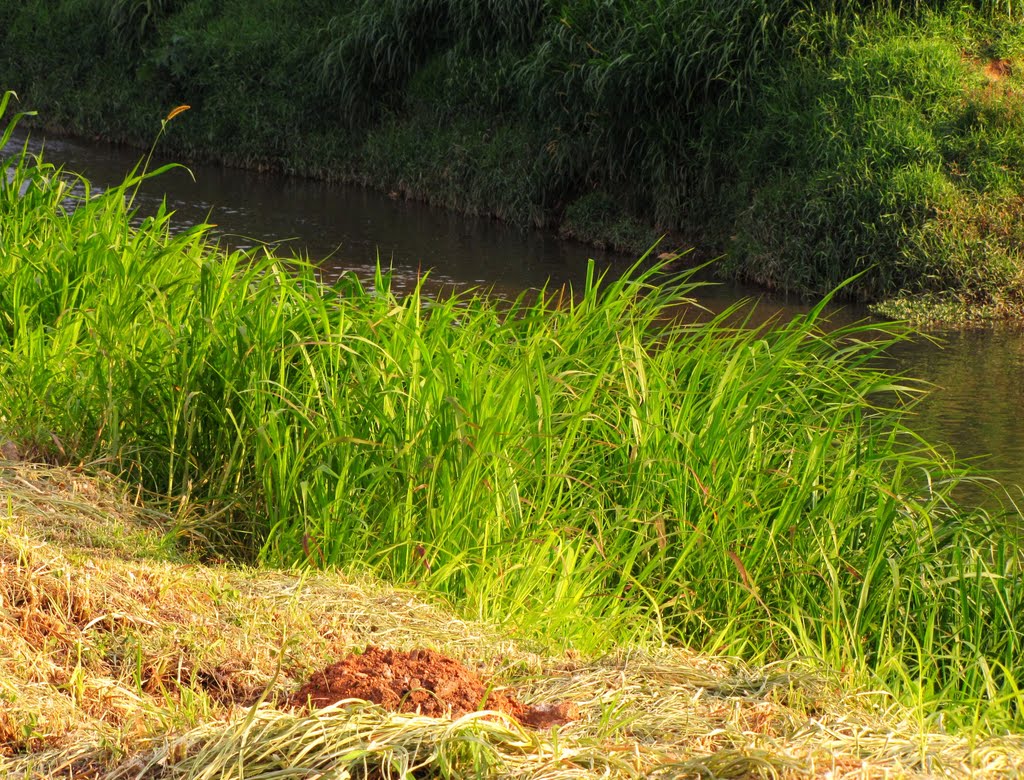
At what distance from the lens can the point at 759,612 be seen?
3.00m

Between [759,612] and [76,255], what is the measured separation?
2502 millimetres

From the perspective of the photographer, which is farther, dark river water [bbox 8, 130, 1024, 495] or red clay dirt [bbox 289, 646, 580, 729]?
dark river water [bbox 8, 130, 1024, 495]

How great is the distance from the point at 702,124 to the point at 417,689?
26.7 ft

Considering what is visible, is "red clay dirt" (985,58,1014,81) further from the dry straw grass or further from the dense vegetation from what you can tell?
the dry straw grass

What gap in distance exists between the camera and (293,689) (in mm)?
2027

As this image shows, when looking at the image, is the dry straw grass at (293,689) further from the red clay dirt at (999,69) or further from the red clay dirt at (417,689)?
the red clay dirt at (999,69)

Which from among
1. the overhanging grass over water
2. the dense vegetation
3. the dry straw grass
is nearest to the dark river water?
the dense vegetation

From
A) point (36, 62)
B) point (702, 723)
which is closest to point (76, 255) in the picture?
point (702, 723)

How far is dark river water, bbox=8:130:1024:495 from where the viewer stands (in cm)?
583

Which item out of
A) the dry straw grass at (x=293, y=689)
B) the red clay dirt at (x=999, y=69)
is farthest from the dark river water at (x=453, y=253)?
the dry straw grass at (x=293, y=689)

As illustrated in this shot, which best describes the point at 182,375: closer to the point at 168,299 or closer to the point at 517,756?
the point at 168,299

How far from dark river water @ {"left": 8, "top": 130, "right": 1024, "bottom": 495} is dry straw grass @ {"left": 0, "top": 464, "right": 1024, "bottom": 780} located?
2606mm

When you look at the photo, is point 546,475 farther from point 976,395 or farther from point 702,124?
Answer: point 702,124

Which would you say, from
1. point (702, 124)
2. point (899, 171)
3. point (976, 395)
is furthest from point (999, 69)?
point (976, 395)
